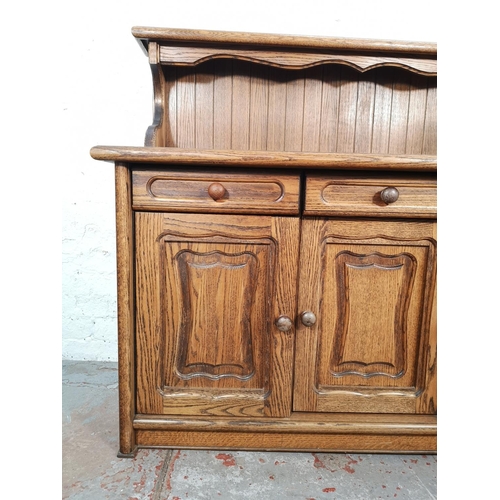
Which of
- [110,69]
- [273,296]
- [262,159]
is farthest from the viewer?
[110,69]

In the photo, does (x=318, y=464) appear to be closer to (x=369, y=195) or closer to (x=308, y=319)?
(x=308, y=319)

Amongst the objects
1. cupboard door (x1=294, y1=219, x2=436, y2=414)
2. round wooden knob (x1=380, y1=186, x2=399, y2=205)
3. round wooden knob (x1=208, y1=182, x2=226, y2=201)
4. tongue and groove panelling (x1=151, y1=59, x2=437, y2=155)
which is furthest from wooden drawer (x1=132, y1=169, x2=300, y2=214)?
tongue and groove panelling (x1=151, y1=59, x2=437, y2=155)

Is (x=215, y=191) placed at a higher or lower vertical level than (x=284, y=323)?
higher

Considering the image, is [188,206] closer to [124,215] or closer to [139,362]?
[124,215]

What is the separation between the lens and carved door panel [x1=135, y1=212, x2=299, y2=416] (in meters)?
0.99

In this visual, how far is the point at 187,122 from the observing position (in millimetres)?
1360

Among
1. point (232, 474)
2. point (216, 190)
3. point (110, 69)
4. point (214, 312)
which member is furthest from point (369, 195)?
point (110, 69)

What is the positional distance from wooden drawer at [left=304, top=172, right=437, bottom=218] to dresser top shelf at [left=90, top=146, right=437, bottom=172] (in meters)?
0.04

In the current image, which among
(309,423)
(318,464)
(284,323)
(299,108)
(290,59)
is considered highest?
(290,59)

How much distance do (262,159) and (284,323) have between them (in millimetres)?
448

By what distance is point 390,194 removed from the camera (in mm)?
954

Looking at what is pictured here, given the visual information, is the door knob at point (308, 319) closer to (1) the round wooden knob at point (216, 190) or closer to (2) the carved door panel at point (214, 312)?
(2) the carved door panel at point (214, 312)

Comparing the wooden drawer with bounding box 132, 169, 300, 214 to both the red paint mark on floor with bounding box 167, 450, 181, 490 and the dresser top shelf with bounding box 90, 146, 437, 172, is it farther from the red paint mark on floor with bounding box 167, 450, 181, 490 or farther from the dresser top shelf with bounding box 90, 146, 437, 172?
the red paint mark on floor with bounding box 167, 450, 181, 490

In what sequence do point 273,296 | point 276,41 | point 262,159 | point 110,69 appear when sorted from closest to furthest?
1. point 262,159
2. point 273,296
3. point 276,41
4. point 110,69
